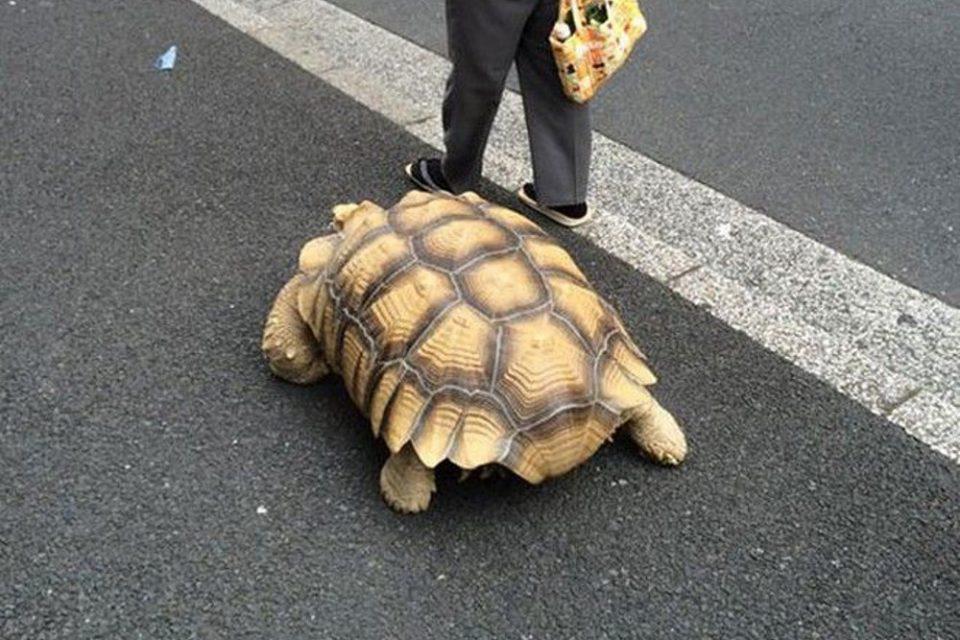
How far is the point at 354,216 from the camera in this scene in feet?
9.71

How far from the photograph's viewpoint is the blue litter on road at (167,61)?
16.1 ft

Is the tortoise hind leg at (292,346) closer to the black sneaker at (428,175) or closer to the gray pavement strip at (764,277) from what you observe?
the black sneaker at (428,175)

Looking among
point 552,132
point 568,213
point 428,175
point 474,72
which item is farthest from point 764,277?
point 428,175

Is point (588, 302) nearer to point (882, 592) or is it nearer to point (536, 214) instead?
point (882, 592)

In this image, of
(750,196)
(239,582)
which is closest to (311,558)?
(239,582)

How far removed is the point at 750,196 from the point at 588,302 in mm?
1637

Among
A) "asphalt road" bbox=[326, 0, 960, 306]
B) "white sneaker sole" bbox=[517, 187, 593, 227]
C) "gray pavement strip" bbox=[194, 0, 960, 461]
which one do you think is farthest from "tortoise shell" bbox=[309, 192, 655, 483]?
"asphalt road" bbox=[326, 0, 960, 306]

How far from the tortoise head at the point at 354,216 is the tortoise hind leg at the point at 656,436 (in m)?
0.94

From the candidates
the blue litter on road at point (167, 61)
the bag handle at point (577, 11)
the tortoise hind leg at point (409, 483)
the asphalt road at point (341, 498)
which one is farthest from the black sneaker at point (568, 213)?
the blue litter on road at point (167, 61)

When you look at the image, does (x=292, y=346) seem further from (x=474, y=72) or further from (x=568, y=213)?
(x=568, y=213)

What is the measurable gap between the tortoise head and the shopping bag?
33.2 inches

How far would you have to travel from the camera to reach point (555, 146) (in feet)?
11.8

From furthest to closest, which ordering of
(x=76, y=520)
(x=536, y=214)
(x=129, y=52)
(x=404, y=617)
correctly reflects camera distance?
(x=129, y=52) → (x=536, y=214) → (x=76, y=520) → (x=404, y=617)

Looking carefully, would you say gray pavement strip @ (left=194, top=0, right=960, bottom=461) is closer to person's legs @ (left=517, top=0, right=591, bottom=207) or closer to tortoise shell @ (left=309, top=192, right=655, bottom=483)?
person's legs @ (left=517, top=0, right=591, bottom=207)
